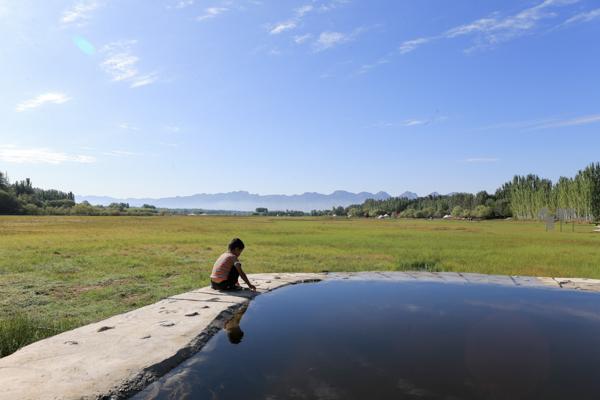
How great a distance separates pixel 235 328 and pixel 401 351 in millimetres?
2878

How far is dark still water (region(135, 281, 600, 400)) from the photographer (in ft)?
15.6

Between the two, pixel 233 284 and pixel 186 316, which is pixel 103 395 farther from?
pixel 233 284

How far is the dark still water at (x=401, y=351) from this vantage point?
187 inches

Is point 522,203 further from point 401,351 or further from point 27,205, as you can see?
point 27,205

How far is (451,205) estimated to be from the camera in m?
152

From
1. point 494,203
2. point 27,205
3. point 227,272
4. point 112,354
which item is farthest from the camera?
point 494,203

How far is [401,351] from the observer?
19.7 feet

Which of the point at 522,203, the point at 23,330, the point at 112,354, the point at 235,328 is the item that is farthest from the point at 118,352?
the point at 522,203

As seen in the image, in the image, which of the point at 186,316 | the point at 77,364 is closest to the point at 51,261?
the point at 186,316

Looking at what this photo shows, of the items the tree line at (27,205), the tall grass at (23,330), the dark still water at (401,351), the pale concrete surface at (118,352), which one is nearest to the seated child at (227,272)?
the pale concrete surface at (118,352)

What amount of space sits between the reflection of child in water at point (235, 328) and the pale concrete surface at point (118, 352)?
0.13 m

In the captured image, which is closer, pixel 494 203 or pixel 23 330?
pixel 23 330

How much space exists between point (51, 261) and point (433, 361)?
17.0m

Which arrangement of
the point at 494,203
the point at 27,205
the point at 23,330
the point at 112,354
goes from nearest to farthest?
1. the point at 112,354
2. the point at 23,330
3. the point at 27,205
4. the point at 494,203
